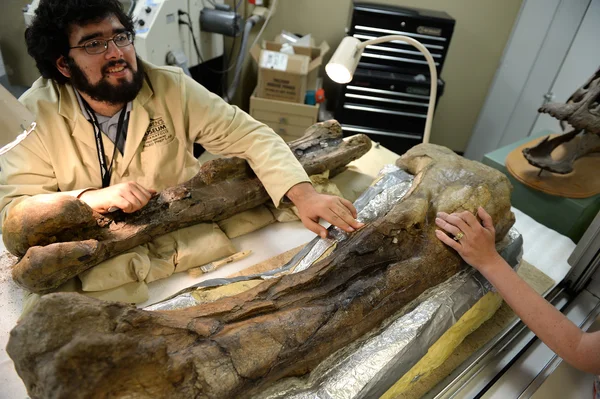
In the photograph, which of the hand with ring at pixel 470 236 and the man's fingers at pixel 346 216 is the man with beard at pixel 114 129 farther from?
the hand with ring at pixel 470 236

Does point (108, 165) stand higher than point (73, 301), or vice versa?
point (73, 301)

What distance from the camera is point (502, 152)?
8.82 ft

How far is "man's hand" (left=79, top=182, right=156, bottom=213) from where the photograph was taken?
1540mm

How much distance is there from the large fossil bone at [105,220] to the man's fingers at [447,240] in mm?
818

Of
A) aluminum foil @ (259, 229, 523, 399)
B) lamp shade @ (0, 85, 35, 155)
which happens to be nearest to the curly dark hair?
lamp shade @ (0, 85, 35, 155)

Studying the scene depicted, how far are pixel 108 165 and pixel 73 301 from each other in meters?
0.92

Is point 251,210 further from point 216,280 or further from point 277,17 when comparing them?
point 277,17

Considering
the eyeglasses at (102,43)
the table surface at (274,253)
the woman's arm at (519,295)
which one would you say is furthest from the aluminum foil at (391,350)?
the eyeglasses at (102,43)

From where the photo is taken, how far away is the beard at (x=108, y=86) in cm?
150

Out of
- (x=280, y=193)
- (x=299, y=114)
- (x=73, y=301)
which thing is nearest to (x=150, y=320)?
(x=73, y=301)

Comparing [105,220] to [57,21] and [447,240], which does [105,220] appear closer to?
[57,21]

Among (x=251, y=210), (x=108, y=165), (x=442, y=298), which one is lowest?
(x=251, y=210)

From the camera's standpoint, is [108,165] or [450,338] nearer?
[450,338]

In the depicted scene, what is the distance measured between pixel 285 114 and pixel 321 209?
5.25 ft
